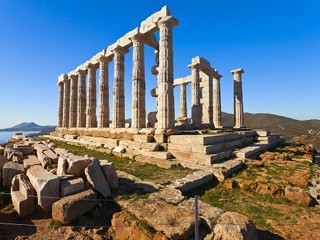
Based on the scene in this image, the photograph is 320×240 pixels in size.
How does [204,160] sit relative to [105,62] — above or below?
below

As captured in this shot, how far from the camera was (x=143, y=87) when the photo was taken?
16.7 metres

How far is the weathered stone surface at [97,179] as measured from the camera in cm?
572

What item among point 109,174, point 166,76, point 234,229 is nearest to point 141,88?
point 166,76

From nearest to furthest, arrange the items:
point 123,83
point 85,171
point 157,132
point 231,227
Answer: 1. point 231,227
2. point 85,171
3. point 157,132
4. point 123,83

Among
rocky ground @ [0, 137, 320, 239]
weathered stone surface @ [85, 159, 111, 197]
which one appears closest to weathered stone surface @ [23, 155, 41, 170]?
rocky ground @ [0, 137, 320, 239]

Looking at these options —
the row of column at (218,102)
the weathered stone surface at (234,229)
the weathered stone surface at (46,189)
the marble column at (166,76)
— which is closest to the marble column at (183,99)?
the row of column at (218,102)

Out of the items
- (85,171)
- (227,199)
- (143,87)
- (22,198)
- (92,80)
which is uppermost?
(92,80)

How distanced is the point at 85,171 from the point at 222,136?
862cm

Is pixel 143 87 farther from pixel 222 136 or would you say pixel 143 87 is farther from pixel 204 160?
pixel 204 160

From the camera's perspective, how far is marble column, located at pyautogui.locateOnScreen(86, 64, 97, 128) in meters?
23.4

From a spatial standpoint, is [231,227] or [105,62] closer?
[231,227]

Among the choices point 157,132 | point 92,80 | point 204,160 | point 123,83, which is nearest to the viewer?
point 204,160

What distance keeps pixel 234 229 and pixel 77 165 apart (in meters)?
4.63

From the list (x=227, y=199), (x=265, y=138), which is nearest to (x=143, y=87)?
(x=265, y=138)
